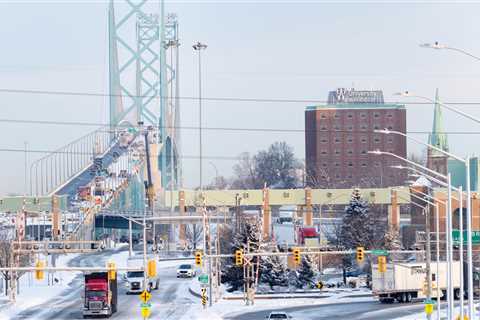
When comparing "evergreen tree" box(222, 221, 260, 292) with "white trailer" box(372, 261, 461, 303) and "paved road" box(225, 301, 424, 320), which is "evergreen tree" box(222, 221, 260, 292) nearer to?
"white trailer" box(372, 261, 461, 303)

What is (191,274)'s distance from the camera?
100 m

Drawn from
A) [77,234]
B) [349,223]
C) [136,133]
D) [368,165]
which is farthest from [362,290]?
[368,165]

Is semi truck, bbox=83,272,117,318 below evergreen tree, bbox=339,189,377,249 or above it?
below

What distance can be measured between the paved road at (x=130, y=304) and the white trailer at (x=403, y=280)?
12.2 meters

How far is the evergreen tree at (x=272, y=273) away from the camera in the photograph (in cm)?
8712

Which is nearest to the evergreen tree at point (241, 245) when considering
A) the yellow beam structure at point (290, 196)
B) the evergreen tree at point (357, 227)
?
the evergreen tree at point (357, 227)

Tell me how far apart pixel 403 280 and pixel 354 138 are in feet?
344

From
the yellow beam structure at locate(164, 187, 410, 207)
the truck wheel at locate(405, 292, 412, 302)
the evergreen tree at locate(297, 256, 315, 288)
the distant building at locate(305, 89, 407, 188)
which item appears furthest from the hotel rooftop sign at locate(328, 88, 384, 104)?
the truck wheel at locate(405, 292, 412, 302)

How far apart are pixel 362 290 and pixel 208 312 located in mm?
20283

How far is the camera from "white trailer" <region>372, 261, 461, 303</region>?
239 ft

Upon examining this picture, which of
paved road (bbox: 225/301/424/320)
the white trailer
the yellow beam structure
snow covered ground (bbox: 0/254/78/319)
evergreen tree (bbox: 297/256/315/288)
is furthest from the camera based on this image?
the yellow beam structure

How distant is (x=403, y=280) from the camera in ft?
244

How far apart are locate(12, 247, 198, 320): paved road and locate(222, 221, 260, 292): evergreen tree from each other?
3533 mm

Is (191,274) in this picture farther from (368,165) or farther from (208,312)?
(368,165)
